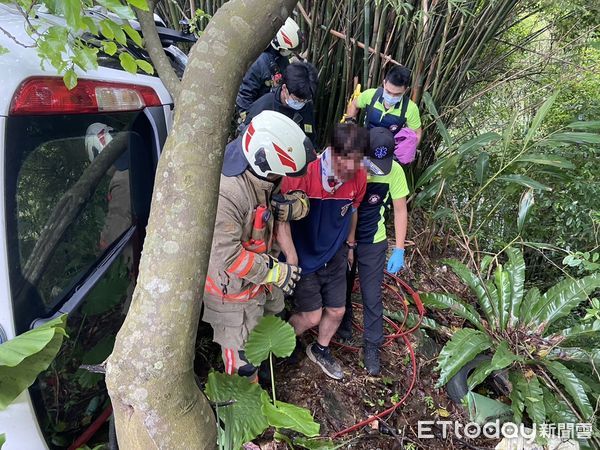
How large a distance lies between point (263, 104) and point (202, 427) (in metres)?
2.25

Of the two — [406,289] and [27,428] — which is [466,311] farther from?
[27,428]

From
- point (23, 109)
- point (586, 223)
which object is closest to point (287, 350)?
point (23, 109)

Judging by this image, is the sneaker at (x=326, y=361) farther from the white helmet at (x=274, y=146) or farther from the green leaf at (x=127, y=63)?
the green leaf at (x=127, y=63)

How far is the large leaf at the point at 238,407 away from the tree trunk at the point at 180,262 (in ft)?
2.24

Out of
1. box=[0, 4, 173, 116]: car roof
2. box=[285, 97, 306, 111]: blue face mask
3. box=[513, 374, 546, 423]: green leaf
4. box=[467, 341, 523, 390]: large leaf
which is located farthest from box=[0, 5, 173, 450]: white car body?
box=[513, 374, 546, 423]: green leaf

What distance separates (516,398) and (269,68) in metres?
2.74

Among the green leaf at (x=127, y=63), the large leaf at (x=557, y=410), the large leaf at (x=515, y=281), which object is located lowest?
the large leaf at (x=557, y=410)

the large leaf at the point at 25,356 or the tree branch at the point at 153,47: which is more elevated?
the tree branch at the point at 153,47


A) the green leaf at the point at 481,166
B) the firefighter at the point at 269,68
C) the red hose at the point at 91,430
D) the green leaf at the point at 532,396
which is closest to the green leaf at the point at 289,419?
the red hose at the point at 91,430

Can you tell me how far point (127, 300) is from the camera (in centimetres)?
175

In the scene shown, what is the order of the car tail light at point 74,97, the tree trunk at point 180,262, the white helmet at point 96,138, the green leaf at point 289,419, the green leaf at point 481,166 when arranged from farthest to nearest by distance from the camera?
the green leaf at point 481,166 < the green leaf at point 289,419 < the white helmet at point 96,138 < the car tail light at point 74,97 < the tree trunk at point 180,262

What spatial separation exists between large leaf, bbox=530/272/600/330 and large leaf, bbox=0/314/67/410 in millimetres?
2862

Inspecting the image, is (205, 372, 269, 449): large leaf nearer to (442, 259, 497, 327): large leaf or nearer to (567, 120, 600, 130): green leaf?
(442, 259, 497, 327): large leaf

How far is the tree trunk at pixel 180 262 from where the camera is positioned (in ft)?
2.77
